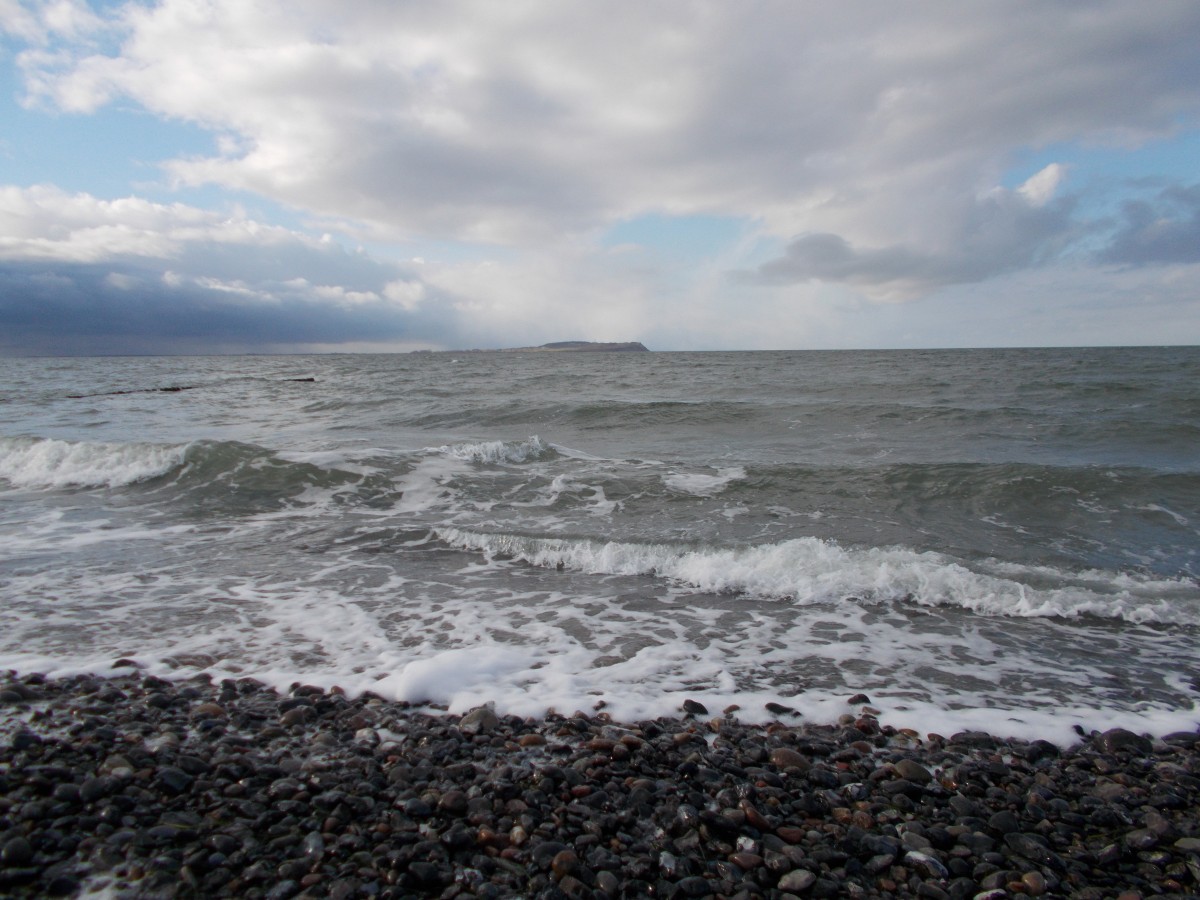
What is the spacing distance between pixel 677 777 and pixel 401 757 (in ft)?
5.41

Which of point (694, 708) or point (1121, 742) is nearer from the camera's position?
point (1121, 742)

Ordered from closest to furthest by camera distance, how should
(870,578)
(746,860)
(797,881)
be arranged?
(797,881) → (746,860) → (870,578)

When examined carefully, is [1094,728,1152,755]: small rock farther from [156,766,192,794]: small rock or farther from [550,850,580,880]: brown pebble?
[156,766,192,794]: small rock

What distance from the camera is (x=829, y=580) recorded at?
7551 millimetres

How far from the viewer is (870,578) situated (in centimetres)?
760

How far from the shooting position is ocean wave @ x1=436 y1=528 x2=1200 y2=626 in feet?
22.8

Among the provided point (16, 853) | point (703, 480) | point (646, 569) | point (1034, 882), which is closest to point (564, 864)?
point (1034, 882)

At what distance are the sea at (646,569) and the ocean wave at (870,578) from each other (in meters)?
0.04

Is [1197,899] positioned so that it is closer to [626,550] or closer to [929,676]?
[929,676]

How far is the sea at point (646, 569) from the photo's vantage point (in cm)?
513

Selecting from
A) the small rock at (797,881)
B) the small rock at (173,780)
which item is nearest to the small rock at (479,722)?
the small rock at (173,780)

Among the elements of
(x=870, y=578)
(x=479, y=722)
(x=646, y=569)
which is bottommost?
(x=646, y=569)

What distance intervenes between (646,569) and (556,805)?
5.06 m

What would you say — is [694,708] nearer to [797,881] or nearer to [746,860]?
[746,860]
